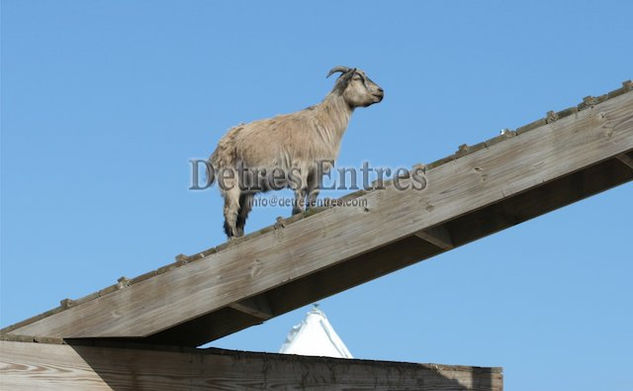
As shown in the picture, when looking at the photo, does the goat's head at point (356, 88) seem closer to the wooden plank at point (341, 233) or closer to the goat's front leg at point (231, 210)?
the goat's front leg at point (231, 210)

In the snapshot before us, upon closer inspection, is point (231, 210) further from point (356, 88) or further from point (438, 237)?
point (438, 237)

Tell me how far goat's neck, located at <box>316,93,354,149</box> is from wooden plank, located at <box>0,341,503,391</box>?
3.16 metres

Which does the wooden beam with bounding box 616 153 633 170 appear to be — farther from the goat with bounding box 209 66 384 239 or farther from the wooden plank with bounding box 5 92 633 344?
the goat with bounding box 209 66 384 239

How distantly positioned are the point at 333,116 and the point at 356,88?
0.41 m

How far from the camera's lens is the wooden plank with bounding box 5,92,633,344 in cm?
549

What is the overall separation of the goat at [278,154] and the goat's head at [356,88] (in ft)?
0.67

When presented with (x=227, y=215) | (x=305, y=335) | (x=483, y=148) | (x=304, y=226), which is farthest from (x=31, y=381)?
(x=305, y=335)

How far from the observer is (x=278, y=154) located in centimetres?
919

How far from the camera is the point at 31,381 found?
5395mm

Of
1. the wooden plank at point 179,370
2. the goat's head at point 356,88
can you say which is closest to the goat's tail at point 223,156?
the goat's head at point 356,88

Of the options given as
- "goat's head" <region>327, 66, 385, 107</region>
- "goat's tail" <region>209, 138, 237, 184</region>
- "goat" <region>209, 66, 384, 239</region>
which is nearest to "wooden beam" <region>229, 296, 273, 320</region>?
"goat" <region>209, 66, 384, 239</region>

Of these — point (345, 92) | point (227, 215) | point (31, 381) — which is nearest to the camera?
point (31, 381)

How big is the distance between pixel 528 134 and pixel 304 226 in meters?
1.42

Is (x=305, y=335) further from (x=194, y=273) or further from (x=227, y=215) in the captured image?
(x=194, y=273)
